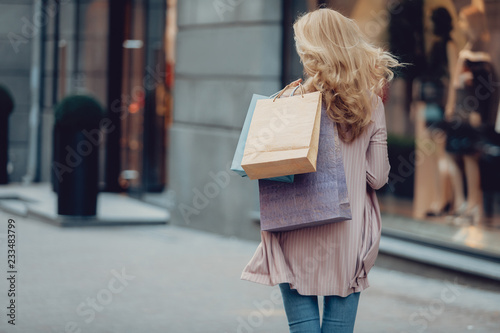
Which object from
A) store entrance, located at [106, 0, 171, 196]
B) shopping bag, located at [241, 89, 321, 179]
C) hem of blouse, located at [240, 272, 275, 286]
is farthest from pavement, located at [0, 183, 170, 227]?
shopping bag, located at [241, 89, 321, 179]

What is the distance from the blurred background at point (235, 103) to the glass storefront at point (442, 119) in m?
0.01

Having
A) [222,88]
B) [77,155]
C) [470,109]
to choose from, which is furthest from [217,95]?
[470,109]

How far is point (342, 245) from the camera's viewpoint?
3.25 metres

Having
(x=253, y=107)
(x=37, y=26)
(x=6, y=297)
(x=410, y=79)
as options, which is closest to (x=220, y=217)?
(x=410, y=79)

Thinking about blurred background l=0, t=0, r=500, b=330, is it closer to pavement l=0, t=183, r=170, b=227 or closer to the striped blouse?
pavement l=0, t=183, r=170, b=227

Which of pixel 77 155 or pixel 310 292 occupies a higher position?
pixel 310 292

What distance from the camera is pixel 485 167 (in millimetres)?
7570

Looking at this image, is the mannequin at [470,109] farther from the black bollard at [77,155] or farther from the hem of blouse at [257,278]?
the hem of blouse at [257,278]

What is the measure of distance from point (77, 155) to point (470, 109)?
4.50 metres

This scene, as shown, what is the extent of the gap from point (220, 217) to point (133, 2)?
4794 mm

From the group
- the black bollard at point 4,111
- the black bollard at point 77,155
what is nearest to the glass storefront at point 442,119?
the black bollard at point 77,155

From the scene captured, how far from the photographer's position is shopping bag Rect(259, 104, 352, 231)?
→ 10.3 ft

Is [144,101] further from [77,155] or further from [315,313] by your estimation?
[315,313]

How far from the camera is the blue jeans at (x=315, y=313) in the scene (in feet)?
10.6
